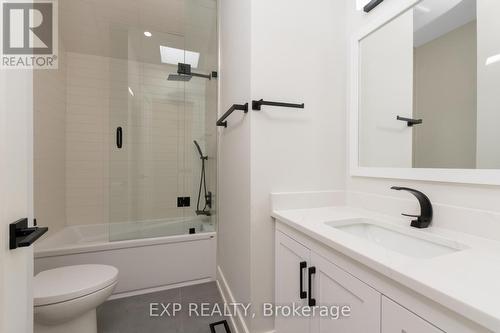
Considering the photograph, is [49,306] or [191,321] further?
[191,321]

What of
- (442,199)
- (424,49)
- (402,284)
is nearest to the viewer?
(402,284)

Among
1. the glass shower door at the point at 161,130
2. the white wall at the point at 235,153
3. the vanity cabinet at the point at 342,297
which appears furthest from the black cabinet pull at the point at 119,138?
the vanity cabinet at the point at 342,297

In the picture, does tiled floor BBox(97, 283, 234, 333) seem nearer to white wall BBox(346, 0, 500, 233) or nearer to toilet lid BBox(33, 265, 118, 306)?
toilet lid BBox(33, 265, 118, 306)

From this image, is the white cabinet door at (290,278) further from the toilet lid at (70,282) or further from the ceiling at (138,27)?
the ceiling at (138,27)

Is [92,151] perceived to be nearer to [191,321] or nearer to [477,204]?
[191,321]

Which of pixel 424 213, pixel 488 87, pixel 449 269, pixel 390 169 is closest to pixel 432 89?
pixel 488 87

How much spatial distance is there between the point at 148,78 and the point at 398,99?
2469 mm

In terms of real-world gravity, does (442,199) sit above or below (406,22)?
below

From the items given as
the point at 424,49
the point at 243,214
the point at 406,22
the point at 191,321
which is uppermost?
the point at 406,22

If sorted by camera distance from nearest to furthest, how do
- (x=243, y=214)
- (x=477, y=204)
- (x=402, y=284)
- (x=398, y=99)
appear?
(x=402, y=284) < (x=477, y=204) < (x=398, y=99) < (x=243, y=214)

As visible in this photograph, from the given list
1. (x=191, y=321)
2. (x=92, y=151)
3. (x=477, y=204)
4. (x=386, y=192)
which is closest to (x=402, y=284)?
(x=477, y=204)

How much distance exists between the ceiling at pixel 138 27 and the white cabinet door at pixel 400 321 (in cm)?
213

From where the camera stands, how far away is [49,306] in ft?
3.59

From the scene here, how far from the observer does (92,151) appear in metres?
2.57
